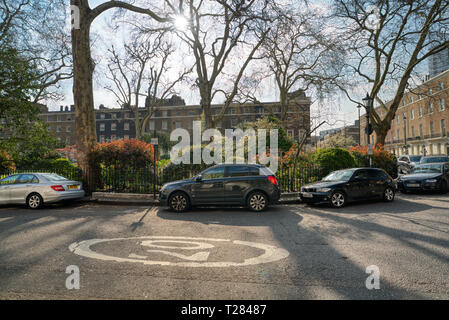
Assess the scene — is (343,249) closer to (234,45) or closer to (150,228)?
(150,228)

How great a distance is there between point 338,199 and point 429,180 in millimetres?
6029

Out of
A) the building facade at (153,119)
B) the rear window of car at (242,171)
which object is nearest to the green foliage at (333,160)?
the rear window of car at (242,171)

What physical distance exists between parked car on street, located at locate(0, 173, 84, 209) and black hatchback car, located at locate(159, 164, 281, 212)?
417cm

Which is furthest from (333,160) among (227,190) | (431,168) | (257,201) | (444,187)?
(227,190)

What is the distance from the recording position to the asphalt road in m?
3.25

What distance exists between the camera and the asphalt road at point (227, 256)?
3248 mm

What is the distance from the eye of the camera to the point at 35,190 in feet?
34.0

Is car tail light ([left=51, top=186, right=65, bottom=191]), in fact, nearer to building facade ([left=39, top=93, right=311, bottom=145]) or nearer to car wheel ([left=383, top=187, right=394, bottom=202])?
car wheel ([left=383, top=187, right=394, bottom=202])

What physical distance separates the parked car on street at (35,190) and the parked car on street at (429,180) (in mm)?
14896

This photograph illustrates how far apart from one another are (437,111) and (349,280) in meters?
59.8

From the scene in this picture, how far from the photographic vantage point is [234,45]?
58.6ft

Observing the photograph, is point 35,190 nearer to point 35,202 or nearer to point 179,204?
point 35,202

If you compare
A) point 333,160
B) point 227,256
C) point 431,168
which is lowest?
point 227,256

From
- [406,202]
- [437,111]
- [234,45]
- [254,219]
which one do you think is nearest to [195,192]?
[254,219]
